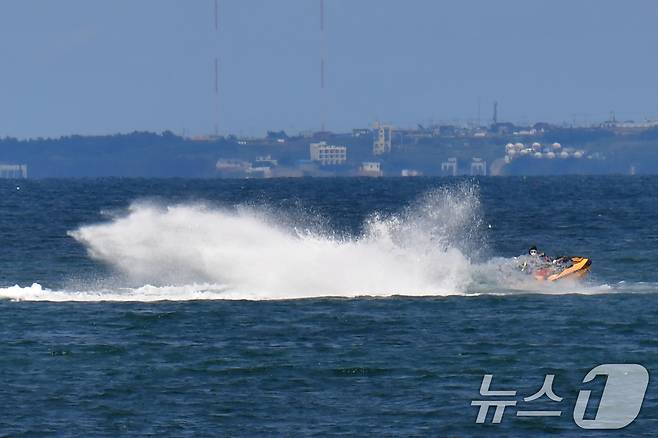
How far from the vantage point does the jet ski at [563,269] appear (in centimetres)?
5100

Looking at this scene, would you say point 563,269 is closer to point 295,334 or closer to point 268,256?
point 268,256

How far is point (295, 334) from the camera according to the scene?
4125cm

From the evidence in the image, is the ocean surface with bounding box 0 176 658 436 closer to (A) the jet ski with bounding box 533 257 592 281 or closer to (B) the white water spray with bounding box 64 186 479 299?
(B) the white water spray with bounding box 64 186 479 299

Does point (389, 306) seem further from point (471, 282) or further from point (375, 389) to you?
point (375, 389)

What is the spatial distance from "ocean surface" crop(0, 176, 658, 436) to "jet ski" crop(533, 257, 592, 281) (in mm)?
308

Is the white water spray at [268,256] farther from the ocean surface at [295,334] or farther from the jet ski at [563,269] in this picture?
the jet ski at [563,269]

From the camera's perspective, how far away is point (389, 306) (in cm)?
4672

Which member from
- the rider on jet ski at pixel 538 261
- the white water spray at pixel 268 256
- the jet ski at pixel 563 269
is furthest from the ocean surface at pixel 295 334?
the rider on jet ski at pixel 538 261

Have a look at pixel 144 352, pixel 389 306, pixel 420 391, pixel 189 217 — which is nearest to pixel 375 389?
pixel 420 391

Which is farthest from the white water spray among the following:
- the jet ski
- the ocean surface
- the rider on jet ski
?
the jet ski

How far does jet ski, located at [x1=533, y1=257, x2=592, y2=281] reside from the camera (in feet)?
167

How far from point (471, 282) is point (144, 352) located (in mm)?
16276

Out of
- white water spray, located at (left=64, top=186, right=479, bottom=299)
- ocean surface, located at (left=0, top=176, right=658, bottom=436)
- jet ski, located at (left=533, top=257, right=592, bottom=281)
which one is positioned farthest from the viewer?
jet ski, located at (left=533, top=257, right=592, bottom=281)

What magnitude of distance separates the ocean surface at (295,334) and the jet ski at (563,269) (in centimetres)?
31
